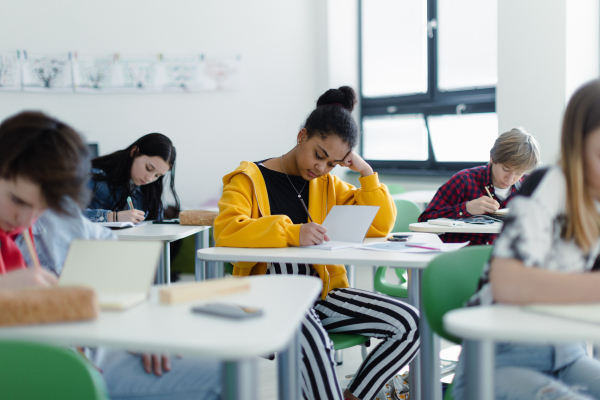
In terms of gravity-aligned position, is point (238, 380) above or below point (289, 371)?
above

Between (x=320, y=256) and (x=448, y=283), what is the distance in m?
0.45

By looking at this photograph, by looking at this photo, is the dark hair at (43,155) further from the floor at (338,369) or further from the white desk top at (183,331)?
the floor at (338,369)

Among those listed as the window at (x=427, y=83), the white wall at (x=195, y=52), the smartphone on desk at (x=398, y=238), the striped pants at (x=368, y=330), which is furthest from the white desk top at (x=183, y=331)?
the white wall at (x=195, y=52)

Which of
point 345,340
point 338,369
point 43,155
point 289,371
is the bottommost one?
point 338,369

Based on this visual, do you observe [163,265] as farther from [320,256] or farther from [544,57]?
[544,57]

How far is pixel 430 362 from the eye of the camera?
145 cm

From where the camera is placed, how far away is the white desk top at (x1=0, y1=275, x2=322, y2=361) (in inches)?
30.9

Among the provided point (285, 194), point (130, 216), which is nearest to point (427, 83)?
point (130, 216)

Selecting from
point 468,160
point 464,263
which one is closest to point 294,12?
point 468,160

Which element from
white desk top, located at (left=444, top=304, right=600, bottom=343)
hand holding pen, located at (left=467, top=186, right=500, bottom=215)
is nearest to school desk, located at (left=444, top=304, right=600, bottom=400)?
white desk top, located at (left=444, top=304, right=600, bottom=343)

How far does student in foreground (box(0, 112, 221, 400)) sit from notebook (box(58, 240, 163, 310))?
5 cm

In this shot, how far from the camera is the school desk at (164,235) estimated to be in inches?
92.1

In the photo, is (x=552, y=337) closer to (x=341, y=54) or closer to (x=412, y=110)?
(x=412, y=110)

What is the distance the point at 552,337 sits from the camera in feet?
2.69
